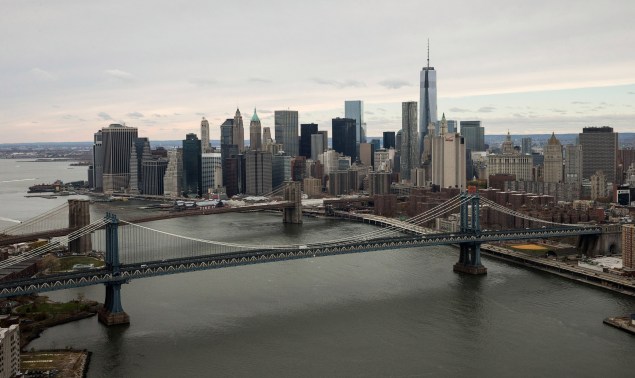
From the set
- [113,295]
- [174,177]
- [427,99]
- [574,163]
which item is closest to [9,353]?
[113,295]

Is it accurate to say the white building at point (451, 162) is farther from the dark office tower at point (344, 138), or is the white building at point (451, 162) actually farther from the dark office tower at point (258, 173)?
the dark office tower at point (344, 138)

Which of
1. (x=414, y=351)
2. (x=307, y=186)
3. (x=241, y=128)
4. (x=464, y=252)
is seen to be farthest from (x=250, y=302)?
(x=241, y=128)

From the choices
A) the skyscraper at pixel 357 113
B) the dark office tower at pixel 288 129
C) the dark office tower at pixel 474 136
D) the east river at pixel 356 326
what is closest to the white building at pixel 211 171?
the dark office tower at pixel 288 129

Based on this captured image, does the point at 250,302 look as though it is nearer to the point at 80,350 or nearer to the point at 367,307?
the point at 367,307

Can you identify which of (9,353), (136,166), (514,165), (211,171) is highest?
(514,165)

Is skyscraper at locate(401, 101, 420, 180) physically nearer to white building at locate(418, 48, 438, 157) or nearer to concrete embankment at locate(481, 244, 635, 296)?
white building at locate(418, 48, 438, 157)

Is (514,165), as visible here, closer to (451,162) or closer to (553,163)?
(553,163)
